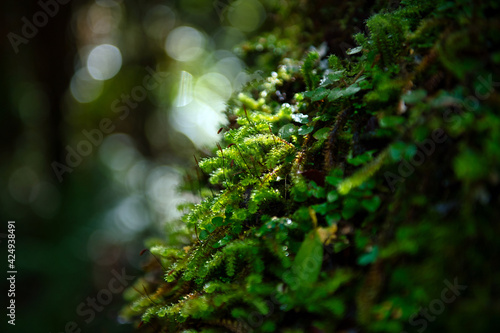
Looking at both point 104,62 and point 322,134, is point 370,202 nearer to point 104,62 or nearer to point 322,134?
point 322,134

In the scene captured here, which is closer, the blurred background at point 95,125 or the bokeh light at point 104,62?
the blurred background at point 95,125

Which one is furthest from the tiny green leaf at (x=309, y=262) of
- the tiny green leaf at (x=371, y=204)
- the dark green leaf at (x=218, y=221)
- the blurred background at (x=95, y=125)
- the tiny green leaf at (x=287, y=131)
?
the blurred background at (x=95, y=125)

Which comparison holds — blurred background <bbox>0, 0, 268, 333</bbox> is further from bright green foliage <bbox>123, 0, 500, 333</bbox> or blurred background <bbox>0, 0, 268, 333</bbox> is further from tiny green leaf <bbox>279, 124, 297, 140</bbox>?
bright green foliage <bbox>123, 0, 500, 333</bbox>

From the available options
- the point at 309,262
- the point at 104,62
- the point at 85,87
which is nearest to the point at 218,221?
the point at 309,262

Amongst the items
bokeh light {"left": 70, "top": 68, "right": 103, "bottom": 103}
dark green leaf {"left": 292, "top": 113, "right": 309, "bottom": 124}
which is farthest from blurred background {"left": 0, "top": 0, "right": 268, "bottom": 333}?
dark green leaf {"left": 292, "top": 113, "right": 309, "bottom": 124}

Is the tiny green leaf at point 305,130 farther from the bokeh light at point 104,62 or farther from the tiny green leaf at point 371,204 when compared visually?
the bokeh light at point 104,62

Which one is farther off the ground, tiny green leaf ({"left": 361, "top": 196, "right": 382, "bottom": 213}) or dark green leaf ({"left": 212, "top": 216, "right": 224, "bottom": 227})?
dark green leaf ({"left": 212, "top": 216, "right": 224, "bottom": 227})
